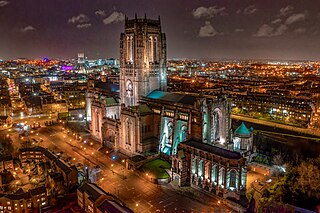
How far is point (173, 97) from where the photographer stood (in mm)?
65562

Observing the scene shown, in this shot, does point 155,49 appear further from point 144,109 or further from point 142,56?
point 144,109

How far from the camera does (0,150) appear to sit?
7056 centimetres

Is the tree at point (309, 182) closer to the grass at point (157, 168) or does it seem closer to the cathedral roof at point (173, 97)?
the grass at point (157, 168)

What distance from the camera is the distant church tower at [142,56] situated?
70125 millimetres

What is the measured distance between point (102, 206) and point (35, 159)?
33.0m

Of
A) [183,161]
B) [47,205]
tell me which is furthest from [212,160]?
[47,205]

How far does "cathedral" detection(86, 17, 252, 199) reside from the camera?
4906 cm

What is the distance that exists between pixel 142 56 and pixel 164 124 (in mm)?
19081

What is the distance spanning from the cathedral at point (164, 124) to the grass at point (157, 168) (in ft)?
6.84

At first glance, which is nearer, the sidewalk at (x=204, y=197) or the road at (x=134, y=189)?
the sidewalk at (x=204, y=197)

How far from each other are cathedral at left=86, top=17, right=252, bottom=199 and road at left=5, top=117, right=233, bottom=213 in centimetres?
364

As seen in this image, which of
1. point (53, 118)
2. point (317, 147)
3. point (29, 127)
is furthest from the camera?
point (53, 118)

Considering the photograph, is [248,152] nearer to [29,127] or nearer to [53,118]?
[29,127]

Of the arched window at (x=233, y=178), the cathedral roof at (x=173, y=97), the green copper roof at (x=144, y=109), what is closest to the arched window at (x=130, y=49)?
the cathedral roof at (x=173, y=97)
